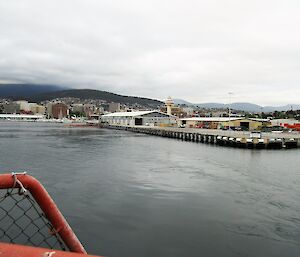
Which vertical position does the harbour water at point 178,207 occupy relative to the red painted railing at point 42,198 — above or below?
below

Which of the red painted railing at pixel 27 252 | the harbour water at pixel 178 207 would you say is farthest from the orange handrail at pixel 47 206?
the harbour water at pixel 178 207

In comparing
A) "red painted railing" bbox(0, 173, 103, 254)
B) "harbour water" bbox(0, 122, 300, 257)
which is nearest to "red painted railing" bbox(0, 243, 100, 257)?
"red painted railing" bbox(0, 173, 103, 254)

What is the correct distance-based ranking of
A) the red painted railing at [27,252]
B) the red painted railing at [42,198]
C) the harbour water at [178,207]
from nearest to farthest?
the red painted railing at [27,252] → the red painted railing at [42,198] → the harbour water at [178,207]

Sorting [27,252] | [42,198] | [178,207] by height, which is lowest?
[178,207]

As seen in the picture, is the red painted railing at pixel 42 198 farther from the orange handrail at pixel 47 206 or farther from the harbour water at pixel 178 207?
the harbour water at pixel 178 207

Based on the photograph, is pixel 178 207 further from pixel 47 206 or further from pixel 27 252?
A: pixel 27 252

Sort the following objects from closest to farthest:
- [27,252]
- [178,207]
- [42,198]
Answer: [27,252] < [42,198] < [178,207]

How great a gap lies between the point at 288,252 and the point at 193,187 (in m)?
8.62

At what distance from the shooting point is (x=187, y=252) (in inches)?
372

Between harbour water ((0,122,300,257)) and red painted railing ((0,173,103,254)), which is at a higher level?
red painted railing ((0,173,103,254))

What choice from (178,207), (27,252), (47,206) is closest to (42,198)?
(47,206)

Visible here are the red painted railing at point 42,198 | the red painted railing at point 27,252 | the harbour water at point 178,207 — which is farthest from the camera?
the harbour water at point 178,207

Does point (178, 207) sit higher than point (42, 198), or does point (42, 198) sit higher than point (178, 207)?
point (42, 198)

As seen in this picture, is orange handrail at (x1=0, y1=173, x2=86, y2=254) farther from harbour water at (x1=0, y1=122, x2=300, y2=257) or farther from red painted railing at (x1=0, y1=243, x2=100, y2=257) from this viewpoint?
harbour water at (x1=0, y1=122, x2=300, y2=257)
